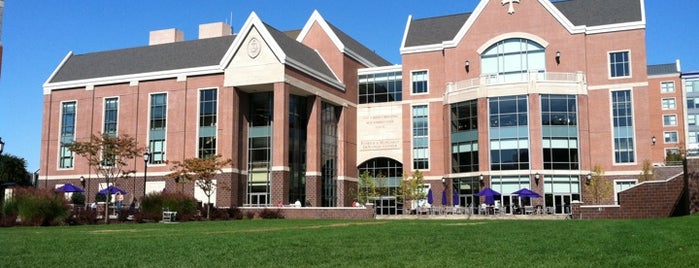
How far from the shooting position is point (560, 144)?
53.2 m

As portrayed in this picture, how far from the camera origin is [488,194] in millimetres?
48938

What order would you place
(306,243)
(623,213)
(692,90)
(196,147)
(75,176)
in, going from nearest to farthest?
(306,243), (623,213), (196,147), (75,176), (692,90)

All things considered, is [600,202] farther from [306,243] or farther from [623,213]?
[306,243]

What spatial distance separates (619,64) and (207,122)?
114 ft

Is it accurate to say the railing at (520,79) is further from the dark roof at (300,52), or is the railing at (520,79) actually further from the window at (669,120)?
the window at (669,120)

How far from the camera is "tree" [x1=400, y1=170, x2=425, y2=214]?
185ft

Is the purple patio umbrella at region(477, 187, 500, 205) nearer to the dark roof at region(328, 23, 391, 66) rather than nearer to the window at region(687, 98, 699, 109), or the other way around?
the dark roof at region(328, 23, 391, 66)

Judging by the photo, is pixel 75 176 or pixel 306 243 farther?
pixel 75 176

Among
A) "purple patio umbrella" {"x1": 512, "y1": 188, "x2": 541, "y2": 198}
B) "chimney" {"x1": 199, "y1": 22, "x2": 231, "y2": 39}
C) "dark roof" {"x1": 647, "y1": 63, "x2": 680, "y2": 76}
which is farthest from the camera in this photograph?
"dark roof" {"x1": 647, "y1": 63, "x2": 680, "y2": 76}

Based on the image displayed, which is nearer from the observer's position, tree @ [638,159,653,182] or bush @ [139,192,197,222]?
bush @ [139,192,197,222]

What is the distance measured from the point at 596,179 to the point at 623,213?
16714 mm

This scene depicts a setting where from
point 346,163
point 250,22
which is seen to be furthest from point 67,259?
point 346,163

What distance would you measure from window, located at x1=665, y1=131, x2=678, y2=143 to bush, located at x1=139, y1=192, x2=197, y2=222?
3313 inches

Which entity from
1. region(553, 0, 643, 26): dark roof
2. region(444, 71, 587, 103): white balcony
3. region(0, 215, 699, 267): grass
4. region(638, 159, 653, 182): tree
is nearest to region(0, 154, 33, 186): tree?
region(444, 71, 587, 103): white balcony
